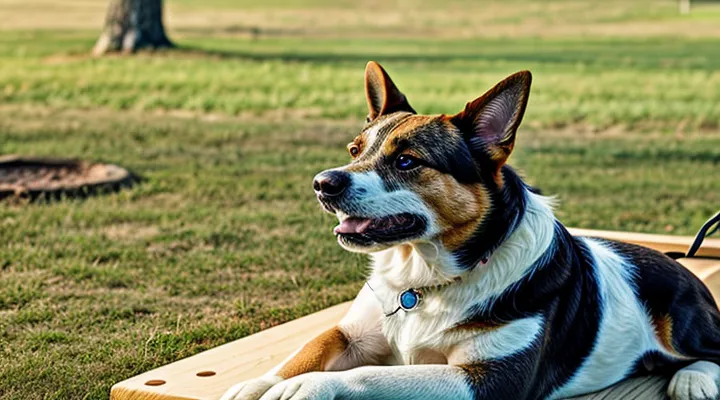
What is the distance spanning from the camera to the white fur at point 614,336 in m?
4.30

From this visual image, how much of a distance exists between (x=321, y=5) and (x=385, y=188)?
108ft

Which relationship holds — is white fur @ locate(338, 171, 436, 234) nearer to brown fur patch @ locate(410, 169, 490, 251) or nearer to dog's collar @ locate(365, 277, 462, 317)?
brown fur patch @ locate(410, 169, 490, 251)

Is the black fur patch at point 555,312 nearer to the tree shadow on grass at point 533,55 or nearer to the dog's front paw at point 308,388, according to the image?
the dog's front paw at point 308,388

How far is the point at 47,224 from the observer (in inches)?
319

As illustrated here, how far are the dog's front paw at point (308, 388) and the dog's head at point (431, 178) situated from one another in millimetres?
460

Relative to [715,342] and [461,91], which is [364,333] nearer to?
[715,342]

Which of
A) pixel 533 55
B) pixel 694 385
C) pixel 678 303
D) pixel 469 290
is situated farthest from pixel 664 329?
pixel 533 55

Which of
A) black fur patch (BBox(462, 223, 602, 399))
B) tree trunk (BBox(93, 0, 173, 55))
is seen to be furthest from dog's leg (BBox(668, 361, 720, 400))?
tree trunk (BBox(93, 0, 173, 55))

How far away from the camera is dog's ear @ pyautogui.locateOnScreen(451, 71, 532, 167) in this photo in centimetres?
394

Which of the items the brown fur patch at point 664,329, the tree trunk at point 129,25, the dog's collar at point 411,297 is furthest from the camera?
the tree trunk at point 129,25

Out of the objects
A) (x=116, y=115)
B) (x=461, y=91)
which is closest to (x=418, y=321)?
(x=116, y=115)

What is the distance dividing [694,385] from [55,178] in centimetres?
659

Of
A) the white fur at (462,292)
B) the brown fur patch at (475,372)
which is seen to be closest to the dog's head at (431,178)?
the white fur at (462,292)

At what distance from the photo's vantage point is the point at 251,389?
404 centimetres
